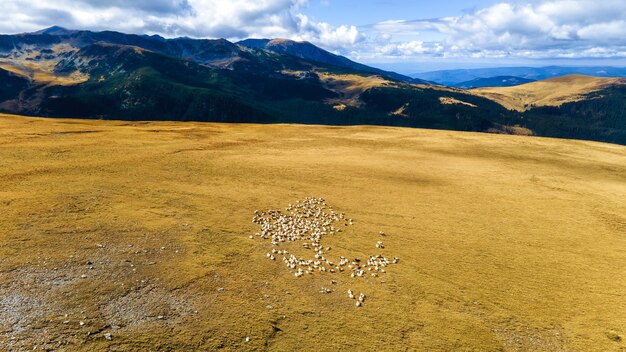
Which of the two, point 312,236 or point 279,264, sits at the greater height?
point 312,236

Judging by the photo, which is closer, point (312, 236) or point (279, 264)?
point (279, 264)

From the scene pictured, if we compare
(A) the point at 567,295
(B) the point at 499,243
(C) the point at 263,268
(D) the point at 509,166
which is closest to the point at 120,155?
(C) the point at 263,268

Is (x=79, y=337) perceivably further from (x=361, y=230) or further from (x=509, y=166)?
(x=509, y=166)

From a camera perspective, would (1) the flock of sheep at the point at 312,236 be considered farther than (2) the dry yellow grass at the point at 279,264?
Yes

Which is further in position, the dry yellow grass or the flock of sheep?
the flock of sheep
